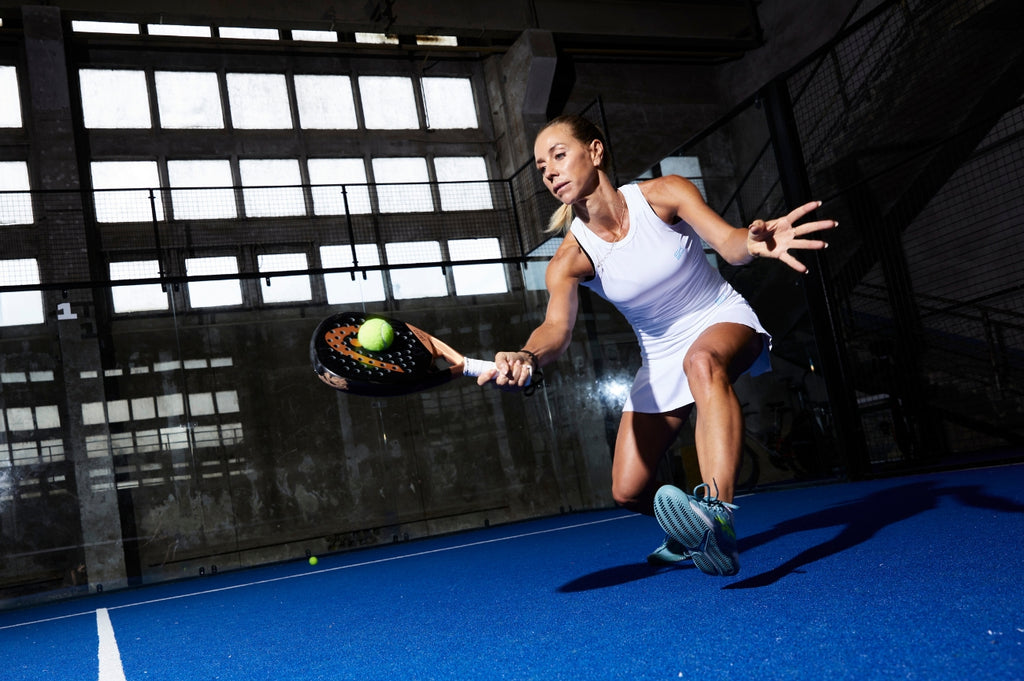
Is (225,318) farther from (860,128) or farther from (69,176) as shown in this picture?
(860,128)

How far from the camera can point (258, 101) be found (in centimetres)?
1225

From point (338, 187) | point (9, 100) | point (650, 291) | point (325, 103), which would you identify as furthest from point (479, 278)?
point (650, 291)

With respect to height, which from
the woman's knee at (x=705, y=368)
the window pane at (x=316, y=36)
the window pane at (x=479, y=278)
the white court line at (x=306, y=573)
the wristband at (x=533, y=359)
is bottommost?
the white court line at (x=306, y=573)

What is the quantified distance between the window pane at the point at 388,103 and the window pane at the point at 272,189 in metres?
1.46

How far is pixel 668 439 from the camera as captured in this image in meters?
3.51

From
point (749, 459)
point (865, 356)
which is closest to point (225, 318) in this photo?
point (749, 459)

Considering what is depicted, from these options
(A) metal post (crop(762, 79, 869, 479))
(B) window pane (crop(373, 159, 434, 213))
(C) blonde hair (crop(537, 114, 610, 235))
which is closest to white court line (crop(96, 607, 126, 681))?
(C) blonde hair (crop(537, 114, 610, 235))

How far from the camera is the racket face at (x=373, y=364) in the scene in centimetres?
280

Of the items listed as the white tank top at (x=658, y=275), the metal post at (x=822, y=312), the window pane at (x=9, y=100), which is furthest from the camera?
the window pane at (x=9, y=100)

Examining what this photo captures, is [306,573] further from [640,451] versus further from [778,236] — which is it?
[778,236]

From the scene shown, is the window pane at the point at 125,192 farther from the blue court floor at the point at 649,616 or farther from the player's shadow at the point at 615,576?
the player's shadow at the point at 615,576

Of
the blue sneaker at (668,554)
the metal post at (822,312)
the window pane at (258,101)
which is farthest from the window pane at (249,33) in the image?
the blue sneaker at (668,554)

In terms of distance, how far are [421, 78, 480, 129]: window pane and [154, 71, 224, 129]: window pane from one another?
306cm

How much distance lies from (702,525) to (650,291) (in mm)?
1087
